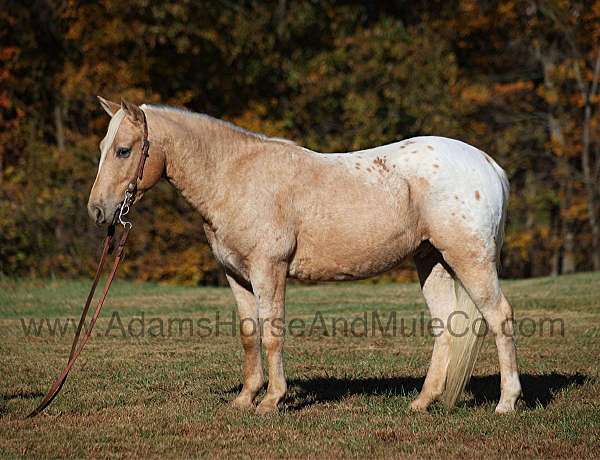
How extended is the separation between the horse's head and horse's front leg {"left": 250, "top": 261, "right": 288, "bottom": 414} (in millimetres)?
1049

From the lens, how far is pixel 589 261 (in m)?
24.1

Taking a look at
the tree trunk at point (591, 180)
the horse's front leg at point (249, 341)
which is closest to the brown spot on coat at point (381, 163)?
the horse's front leg at point (249, 341)

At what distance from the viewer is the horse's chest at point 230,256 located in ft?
20.8

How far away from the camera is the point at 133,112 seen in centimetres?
618

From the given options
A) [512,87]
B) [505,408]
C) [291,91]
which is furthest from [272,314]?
[512,87]

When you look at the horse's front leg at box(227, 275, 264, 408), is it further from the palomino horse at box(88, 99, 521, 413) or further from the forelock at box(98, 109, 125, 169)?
the forelock at box(98, 109, 125, 169)

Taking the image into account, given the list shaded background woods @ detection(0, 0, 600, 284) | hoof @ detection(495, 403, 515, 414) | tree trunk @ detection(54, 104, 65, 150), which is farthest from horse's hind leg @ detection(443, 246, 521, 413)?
tree trunk @ detection(54, 104, 65, 150)

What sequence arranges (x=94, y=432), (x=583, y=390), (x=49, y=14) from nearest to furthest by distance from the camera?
(x=94, y=432), (x=583, y=390), (x=49, y=14)

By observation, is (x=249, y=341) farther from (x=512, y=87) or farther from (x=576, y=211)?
(x=512, y=87)

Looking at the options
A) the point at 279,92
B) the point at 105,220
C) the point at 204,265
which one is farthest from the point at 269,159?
the point at 279,92

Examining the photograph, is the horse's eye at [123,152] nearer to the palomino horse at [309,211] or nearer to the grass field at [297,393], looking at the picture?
the palomino horse at [309,211]

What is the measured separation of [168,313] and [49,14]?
37.7 ft

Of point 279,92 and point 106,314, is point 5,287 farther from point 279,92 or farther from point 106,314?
point 279,92

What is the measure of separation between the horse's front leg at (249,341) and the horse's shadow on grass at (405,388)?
Answer: 0.97 ft
